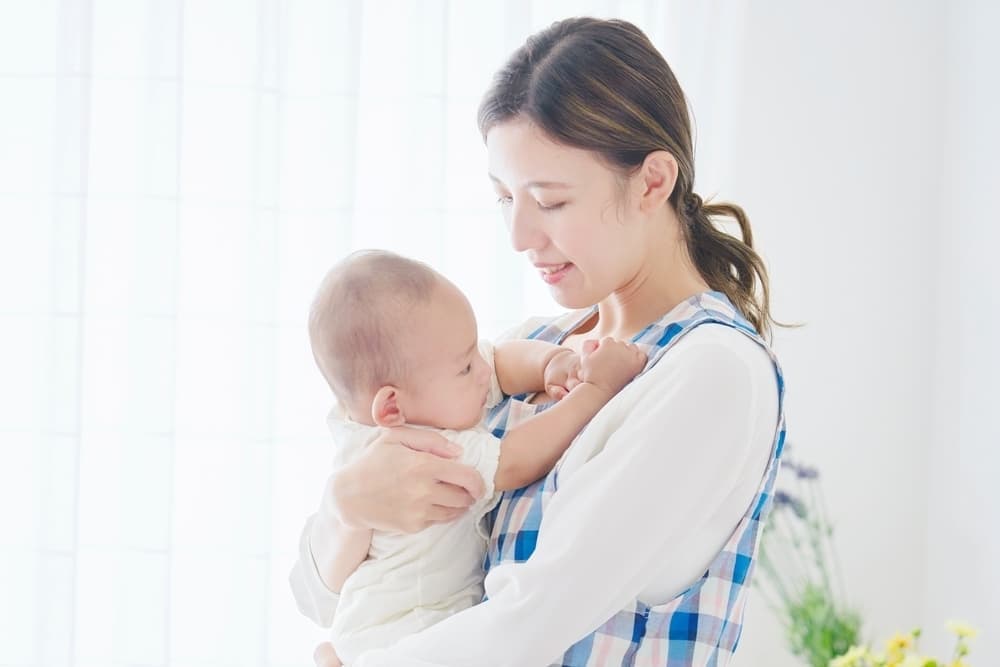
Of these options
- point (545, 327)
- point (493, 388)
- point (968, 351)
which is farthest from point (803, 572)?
point (493, 388)

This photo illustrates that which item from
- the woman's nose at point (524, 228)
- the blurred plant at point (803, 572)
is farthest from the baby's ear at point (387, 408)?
the blurred plant at point (803, 572)

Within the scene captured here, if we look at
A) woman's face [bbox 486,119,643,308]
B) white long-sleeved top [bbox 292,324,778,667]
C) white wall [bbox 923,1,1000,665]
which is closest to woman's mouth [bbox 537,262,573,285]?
woman's face [bbox 486,119,643,308]

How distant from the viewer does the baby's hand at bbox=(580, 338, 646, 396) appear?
120 cm

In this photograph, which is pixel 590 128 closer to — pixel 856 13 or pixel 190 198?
pixel 190 198

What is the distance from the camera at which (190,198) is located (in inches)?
93.6

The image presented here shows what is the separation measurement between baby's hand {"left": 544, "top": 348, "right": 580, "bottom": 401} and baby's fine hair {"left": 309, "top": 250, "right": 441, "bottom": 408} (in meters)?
0.18

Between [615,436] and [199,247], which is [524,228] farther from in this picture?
[199,247]

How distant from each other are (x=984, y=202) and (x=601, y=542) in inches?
67.3

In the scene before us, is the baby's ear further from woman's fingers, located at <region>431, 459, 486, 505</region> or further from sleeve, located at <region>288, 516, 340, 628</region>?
sleeve, located at <region>288, 516, 340, 628</region>

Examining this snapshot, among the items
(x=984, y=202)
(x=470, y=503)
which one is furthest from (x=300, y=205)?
(x=984, y=202)

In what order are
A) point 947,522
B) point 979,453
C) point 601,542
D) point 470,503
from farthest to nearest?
point 947,522
point 979,453
point 470,503
point 601,542

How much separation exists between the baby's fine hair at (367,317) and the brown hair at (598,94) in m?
0.23

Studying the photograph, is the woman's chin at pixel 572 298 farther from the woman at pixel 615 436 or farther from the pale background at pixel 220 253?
the pale background at pixel 220 253

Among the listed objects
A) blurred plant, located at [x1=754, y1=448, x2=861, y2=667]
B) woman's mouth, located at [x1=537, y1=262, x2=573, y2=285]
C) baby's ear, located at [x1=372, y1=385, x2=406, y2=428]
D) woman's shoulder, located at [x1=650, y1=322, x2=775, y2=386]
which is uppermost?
woman's mouth, located at [x1=537, y1=262, x2=573, y2=285]
